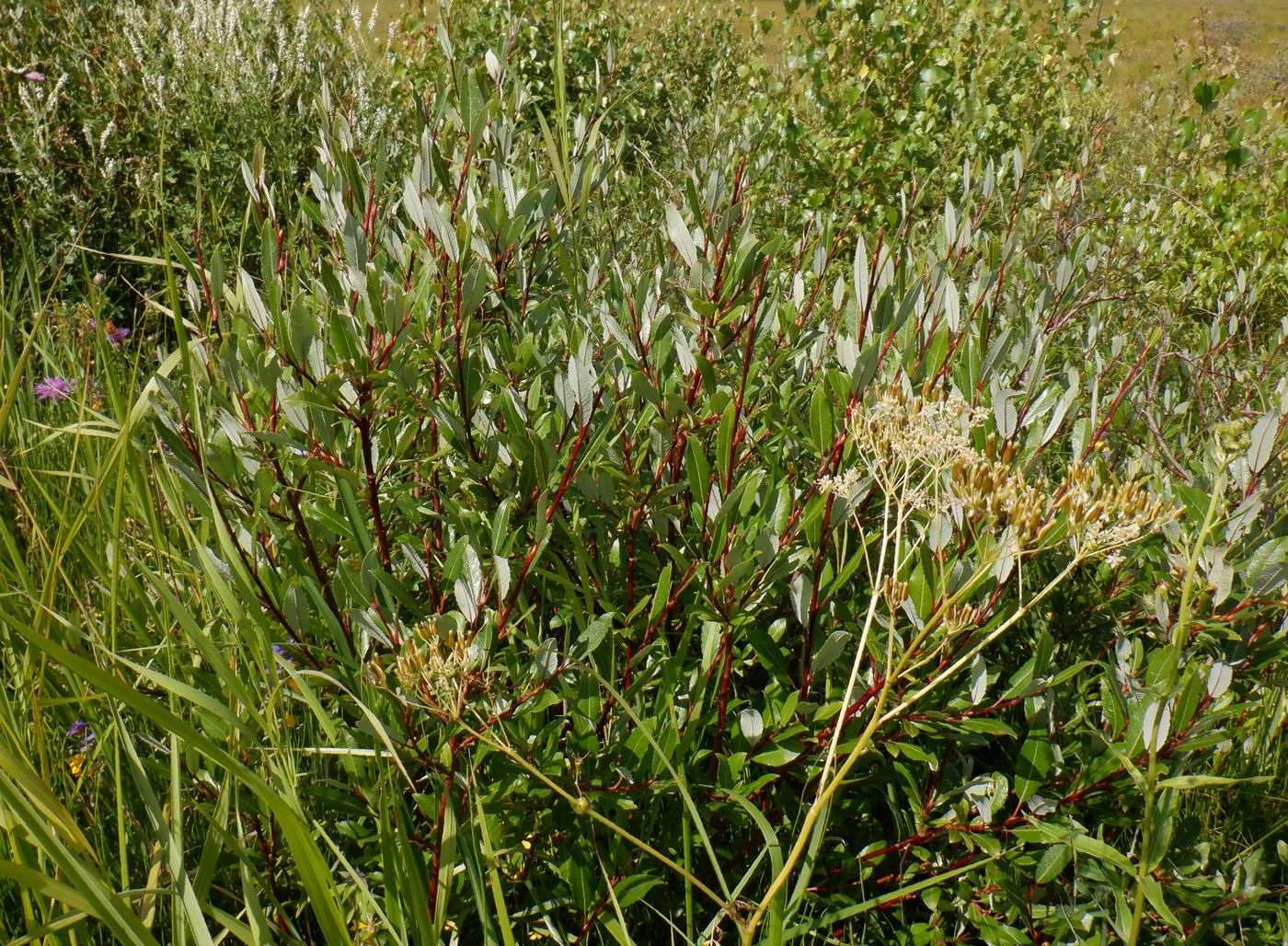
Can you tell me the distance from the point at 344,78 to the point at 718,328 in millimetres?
4452

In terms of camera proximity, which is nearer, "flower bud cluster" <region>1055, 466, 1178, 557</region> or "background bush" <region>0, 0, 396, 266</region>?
"flower bud cluster" <region>1055, 466, 1178, 557</region>

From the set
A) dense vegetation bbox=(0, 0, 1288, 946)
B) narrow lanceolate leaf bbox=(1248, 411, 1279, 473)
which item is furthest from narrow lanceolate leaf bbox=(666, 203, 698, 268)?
narrow lanceolate leaf bbox=(1248, 411, 1279, 473)

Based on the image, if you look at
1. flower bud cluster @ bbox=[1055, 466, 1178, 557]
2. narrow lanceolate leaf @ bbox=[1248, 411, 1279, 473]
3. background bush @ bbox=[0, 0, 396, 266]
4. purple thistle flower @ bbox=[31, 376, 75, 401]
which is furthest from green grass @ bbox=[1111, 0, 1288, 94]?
flower bud cluster @ bbox=[1055, 466, 1178, 557]

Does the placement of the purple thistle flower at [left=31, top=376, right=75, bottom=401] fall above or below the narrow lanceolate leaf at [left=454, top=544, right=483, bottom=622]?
below

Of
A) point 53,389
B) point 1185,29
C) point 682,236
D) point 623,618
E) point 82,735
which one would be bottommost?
point 82,735

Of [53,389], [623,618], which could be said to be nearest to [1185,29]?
[53,389]

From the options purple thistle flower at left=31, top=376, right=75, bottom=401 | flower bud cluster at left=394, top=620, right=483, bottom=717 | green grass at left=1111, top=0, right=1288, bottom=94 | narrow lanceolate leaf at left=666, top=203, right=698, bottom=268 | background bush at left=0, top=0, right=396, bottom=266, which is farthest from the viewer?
green grass at left=1111, top=0, right=1288, bottom=94

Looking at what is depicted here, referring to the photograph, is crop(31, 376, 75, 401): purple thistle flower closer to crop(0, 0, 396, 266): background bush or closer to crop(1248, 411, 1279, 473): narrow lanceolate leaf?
crop(0, 0, 396, 266): background bush

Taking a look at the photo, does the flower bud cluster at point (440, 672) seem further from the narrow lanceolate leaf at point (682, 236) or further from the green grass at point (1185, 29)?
the green grass at point (1185, 29)

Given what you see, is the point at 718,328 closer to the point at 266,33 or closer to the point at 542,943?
the point at 542,943

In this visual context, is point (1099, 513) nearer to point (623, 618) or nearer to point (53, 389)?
point (623, 618)

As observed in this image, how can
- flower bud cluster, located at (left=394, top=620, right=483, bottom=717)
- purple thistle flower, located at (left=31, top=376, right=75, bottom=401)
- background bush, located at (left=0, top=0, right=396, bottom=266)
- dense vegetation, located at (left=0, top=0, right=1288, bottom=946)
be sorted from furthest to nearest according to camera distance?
background bush, located at (left=0, top=0, right=396, bottom=266), purple thistle flower, located at (left=31, top=376, right=75, bottom=401), dense vegetation, located at (left=0, top=0, right=1288, bottom=946), flower bud cluster, located at (left=394, top=620, right=483, bottom=717)

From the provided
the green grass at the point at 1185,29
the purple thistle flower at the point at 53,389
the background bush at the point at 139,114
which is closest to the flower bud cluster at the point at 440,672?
the purple thistle flower at the point at 53,389

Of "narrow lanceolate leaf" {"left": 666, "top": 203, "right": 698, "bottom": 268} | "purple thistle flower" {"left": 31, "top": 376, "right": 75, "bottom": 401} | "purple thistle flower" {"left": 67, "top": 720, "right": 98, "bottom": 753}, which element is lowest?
"purple thistle flower" {"left": 67, "top": 720, "right": 98, "bottom": 753}
